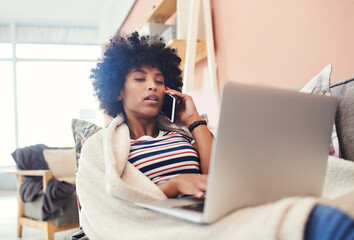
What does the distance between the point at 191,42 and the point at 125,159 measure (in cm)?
130

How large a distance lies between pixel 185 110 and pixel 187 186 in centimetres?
51

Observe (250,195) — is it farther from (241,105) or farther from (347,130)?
(347,130)

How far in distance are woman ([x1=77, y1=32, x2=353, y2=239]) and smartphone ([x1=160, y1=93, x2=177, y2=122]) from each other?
3 cm

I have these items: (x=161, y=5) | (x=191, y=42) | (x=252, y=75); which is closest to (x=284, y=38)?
(x=252, y=75)

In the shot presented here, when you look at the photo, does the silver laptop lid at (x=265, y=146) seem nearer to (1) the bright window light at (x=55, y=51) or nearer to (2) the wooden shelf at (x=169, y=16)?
(2) the wooden shelf at (x=169, y=16)

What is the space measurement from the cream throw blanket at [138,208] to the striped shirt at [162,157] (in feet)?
0.21

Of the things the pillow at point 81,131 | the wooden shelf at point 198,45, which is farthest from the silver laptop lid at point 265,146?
the wooden shelf at point 198,45

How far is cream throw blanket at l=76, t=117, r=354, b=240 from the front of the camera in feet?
1.96

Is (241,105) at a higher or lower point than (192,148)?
higher

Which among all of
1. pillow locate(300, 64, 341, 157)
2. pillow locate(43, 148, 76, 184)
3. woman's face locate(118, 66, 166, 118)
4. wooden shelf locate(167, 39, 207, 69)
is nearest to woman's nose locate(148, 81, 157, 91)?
woman's face locate(118, 66, 166, 118)

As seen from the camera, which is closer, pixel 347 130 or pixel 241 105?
pixel 241 105

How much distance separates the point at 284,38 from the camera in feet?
5.63

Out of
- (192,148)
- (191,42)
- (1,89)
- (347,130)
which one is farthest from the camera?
(1,89)

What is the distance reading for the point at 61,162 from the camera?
2.81 m
